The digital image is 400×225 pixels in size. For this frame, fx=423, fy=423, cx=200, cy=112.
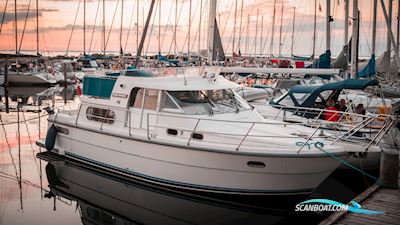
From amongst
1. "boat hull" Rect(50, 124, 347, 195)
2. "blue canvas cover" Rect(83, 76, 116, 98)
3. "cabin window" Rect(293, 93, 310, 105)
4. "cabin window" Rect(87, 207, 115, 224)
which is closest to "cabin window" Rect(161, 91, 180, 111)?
"boat hull" Rect(50, 124, 347, 195)

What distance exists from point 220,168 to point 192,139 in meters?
0.99

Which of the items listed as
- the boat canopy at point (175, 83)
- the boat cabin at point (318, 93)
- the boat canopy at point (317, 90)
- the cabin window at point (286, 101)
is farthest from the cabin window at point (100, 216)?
the cabin window at point (286, 101)

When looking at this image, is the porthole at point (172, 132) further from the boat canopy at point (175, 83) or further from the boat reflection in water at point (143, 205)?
the boat reflection in water at point (143, 205)

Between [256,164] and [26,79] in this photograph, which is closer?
[256,164]

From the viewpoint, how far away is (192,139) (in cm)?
1032

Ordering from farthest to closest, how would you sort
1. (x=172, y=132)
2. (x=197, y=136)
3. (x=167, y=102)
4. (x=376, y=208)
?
(x=167, y=102)
(x=172, y=132)
(x=197, y=136)
(x=376, y=208)

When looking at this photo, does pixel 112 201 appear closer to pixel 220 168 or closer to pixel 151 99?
pixel 151 99

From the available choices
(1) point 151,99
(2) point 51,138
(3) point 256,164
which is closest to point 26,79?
(2) point 51,138

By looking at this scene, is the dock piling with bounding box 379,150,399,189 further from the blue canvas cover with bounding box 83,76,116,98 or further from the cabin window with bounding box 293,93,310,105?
the blue canvas cover with bounding box 83,76,116,98

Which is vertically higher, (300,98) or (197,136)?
(300,98)

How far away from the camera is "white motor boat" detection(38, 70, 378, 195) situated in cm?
970

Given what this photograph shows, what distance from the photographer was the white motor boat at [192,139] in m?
9.70

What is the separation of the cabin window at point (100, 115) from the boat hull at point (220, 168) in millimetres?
573

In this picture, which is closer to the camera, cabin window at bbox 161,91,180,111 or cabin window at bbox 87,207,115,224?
cabin window at bbox 87,207,115,224
